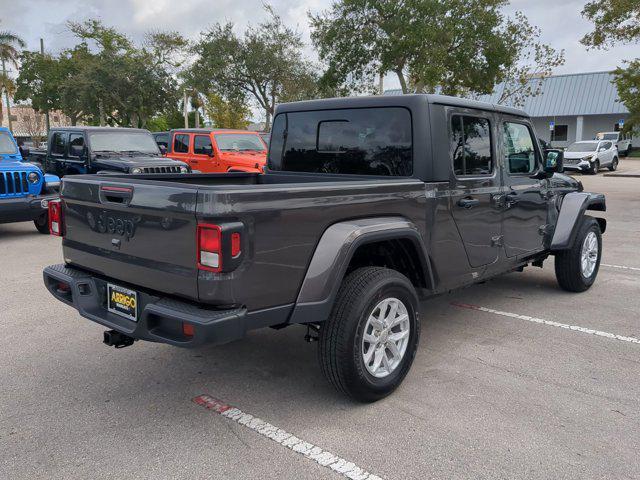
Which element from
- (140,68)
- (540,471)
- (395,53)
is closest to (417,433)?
(540,471)

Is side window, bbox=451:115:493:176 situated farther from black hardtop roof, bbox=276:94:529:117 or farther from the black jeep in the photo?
the black jeep

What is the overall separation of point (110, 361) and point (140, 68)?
1285 inches

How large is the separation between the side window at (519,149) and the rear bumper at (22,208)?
717 centimetres

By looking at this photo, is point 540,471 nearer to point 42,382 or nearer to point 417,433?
point 417,433

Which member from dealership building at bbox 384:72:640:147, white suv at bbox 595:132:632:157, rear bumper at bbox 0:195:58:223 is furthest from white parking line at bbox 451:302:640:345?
dealership building at bbox 384:72:640:147

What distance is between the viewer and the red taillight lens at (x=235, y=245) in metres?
2.68

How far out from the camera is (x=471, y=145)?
4.27 meters

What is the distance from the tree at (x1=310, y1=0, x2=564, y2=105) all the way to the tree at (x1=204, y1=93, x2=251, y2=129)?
33.3 ft

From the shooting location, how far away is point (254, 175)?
505cm

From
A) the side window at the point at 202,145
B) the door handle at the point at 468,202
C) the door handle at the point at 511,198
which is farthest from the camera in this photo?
the side window at the point at 202,145

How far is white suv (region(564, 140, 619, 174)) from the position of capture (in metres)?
25.7

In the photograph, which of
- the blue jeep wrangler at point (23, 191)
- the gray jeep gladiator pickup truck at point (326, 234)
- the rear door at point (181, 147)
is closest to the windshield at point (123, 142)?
the blue jeep wrangler at point (23, 191)

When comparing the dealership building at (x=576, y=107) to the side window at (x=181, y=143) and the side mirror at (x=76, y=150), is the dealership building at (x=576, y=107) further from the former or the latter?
the side mirror at (x=76, y=150)

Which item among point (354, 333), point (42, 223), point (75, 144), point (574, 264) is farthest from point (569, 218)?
point (75, 144)
